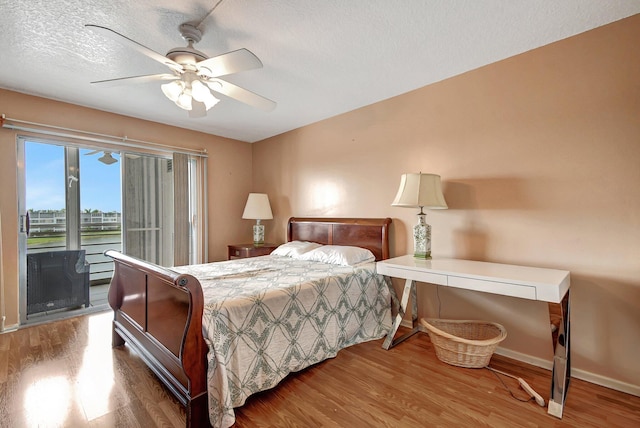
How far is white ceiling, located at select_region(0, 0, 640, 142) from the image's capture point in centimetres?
169

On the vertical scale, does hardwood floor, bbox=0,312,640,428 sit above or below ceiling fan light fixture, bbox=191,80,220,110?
below

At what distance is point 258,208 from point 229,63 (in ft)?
8.49

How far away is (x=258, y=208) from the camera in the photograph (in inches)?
161

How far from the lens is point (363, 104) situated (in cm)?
317

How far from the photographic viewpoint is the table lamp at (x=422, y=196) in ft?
7.60

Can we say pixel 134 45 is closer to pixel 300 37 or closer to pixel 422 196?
pixel 300 37

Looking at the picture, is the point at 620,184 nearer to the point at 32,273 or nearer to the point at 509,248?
the point at 509,248

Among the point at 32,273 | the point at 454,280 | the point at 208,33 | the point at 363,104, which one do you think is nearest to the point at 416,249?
the point at 454,280

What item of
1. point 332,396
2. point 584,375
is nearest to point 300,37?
point 332,396

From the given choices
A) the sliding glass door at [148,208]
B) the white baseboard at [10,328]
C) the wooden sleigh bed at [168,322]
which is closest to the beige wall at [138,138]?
the white baseboard at [10,328]

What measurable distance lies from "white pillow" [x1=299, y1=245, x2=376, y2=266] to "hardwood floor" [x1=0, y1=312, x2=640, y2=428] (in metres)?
0.80

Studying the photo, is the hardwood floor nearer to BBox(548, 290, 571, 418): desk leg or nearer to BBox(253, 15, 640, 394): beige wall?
BBox(548, 290, 571, 418): desk leg

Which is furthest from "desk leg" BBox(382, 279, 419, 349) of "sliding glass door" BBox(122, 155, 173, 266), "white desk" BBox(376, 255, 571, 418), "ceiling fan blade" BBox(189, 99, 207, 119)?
"sliding glass door" BBox(122, 155, 173, 266)

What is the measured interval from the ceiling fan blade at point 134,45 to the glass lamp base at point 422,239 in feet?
7.11
